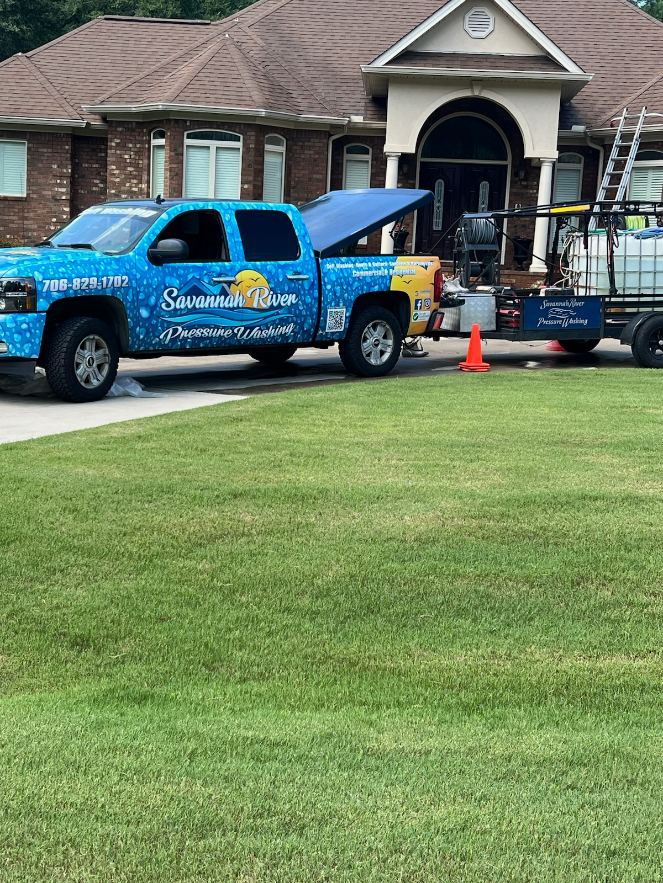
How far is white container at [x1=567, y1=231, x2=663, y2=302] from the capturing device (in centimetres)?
1567

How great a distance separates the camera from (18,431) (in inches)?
369

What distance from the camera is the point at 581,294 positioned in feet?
52.5

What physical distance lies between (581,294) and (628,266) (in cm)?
74

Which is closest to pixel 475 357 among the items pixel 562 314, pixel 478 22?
pixel 562 314

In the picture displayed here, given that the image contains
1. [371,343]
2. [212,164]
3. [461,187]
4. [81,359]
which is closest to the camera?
[81,359]

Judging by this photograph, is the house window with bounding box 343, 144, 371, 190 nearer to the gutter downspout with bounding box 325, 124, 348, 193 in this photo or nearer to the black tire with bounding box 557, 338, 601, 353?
the gutter downspout with bounding box 325, 124, 348, 193

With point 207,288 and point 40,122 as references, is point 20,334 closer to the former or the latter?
point 207,288

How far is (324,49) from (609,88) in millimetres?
7403

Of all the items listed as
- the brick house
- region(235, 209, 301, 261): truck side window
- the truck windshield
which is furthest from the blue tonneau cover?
the brick house

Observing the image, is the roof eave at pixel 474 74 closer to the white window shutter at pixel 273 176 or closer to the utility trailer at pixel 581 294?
the white window shutter at pixel 273 176

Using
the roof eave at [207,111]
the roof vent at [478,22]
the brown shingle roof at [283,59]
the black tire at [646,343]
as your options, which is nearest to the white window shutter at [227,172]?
the roof eave at [207,111]

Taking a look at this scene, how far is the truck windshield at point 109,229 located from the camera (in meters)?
11.8

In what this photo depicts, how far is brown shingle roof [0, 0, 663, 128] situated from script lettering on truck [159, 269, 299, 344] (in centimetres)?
1410

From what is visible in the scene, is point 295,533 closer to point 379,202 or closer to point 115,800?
point 115,800
